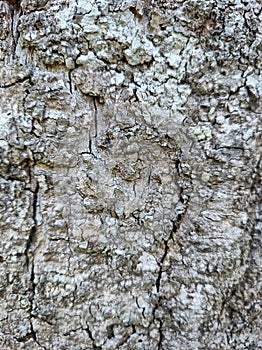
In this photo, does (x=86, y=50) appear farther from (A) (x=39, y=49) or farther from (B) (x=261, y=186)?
(B) (x=261, y=186)

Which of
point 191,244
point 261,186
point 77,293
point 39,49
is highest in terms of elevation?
point 39,49

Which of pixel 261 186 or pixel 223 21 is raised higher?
pixel 223 21

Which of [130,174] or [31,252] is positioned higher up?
[130,174]

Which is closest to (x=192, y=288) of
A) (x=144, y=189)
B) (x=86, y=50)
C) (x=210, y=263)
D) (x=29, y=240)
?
(x=210, y=263)

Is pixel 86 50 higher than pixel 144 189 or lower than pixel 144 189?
higher

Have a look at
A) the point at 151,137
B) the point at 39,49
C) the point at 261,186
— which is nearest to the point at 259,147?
the point at 261,186

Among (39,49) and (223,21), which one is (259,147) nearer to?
(223,21)
